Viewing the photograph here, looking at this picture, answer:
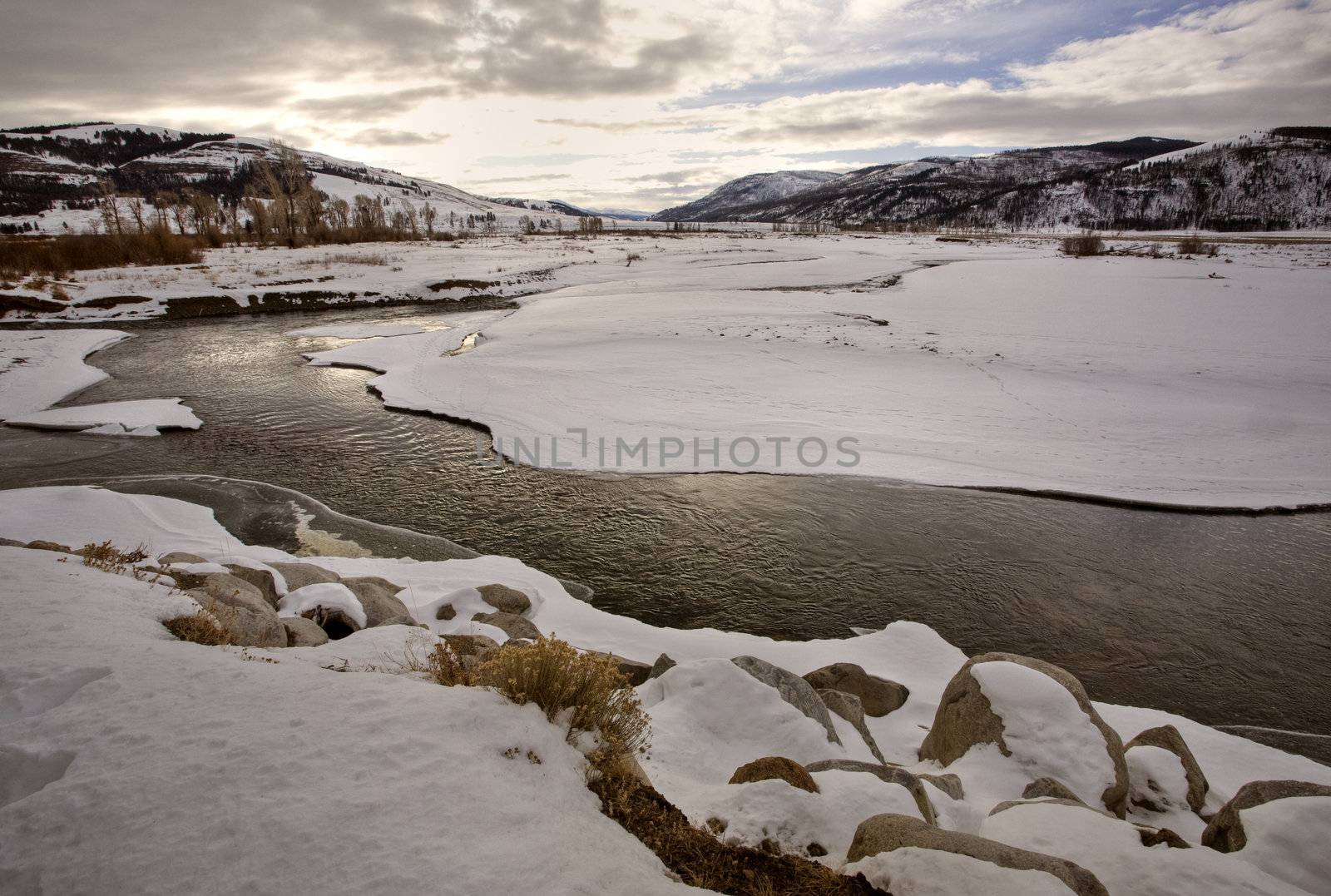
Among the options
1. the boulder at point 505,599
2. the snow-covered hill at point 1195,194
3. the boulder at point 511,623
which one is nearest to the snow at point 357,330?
the boulder at point 505,599

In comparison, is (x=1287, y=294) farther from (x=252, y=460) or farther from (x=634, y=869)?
(x=252, y=460)

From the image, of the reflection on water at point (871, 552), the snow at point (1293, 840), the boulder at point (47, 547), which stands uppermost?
the boulder at point (47, 547)

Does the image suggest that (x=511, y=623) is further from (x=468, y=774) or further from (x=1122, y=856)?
(x=1122, y=856)

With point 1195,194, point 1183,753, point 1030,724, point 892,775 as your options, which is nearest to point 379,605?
point 892,775

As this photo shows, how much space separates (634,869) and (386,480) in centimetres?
958

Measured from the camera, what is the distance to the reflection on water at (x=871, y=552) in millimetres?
6461

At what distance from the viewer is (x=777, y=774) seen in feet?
11.1

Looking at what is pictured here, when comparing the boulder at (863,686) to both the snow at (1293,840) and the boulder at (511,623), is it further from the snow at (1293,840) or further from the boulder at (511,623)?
the boulder at (511,623)

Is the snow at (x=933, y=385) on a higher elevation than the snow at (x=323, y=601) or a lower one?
higher

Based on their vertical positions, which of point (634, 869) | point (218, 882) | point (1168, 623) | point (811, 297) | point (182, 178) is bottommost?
point (1168, 623)

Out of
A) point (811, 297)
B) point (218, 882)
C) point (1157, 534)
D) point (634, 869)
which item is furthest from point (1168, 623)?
point (811, 297)

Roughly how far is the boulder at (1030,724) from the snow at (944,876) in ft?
5.42

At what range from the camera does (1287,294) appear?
24.3 metres

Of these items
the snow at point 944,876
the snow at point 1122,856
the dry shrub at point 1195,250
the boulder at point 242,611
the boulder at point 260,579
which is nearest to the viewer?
the snow at point 944,876
